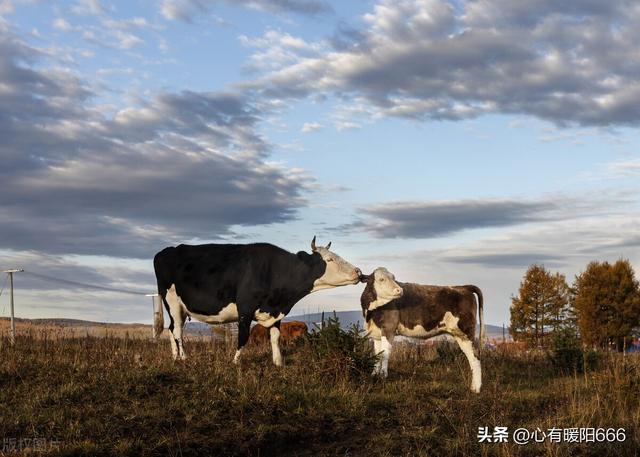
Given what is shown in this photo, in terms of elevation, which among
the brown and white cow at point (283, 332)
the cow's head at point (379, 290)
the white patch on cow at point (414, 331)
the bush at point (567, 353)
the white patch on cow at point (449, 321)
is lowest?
the bush at point (567, 353)

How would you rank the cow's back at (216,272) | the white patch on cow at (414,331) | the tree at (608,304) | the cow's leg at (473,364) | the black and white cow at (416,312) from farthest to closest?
the tree at (608,304)
the cow's back at (216,272)
the white patch on cow at (414,331)
the black and white cow at (416,312)
the cow's leg at (473,364)

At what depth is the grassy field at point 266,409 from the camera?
9664 millimetres

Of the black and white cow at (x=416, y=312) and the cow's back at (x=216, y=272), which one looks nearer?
the black and white cow at (x=416, y=312)

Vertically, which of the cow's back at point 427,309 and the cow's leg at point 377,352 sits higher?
the cow's back at point 427,309

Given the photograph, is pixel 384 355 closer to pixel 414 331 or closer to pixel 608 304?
pixel 414 331

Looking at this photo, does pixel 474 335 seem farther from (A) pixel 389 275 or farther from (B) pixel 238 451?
(B) pixel 238 451

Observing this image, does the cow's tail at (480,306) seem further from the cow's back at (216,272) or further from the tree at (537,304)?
the tree at (537,304)

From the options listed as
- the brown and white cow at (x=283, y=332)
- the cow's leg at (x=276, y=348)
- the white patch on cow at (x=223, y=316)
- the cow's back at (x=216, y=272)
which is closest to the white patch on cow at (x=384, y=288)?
the cow's leg at (x=276, y=348)

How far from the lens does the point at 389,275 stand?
51.1ft

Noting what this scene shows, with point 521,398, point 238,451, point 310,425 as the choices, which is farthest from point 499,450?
point 521,398

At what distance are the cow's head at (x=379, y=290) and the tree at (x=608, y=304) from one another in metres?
39.4

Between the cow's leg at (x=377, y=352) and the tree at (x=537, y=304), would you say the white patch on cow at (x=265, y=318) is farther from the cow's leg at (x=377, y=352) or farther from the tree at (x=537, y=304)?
the tree at (x=537, y=304)

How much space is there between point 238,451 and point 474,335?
297 inches

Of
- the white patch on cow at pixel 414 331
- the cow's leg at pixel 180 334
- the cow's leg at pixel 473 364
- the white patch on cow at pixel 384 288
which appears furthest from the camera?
the cow's leg at pixel 180 334
